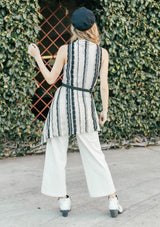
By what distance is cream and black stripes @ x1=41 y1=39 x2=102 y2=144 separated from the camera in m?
2.83

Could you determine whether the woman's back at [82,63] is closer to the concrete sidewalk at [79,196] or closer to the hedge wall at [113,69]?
the concrete sidewalk at [79,196]

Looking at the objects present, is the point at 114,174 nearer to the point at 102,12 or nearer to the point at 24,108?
the point at 24,108

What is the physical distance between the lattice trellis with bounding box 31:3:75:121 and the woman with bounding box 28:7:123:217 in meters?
2.34

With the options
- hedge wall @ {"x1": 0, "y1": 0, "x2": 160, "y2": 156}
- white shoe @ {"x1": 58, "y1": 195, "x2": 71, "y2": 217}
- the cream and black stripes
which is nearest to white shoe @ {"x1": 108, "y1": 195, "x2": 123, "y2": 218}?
white shoe @ {"x1": 58, "y1": 195, "x2": 71, "y2": 217}

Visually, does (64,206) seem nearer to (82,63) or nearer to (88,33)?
(82,63)

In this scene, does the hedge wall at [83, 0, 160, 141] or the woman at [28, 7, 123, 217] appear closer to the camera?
the woman at [28, 7, 123, 217]

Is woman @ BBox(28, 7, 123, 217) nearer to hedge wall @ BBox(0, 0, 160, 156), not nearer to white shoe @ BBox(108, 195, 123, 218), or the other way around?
white shoe @ BBox(108, 195, 123, 218)

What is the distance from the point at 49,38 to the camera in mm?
5301

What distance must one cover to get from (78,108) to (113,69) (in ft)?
7.92

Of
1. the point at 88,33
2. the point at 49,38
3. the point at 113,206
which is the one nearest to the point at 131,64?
the point at 49,38

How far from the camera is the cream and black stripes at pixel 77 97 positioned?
2.83 m

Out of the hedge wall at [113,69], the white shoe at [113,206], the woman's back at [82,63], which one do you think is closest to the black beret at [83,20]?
the woman's back at [82,63]

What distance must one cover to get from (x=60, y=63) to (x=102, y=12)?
270cm

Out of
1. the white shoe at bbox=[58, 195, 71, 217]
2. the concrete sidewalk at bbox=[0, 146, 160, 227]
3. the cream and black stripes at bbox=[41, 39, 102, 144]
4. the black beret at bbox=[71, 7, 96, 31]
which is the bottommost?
the concrete sidewalk at bbox=[0, 146, 160, 227]
